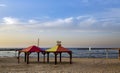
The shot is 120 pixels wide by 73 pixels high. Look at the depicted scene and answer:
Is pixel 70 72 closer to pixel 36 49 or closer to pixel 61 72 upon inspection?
pixel 61 72

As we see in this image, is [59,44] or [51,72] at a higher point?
[59,44]

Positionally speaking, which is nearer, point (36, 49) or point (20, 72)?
point (20, 72)

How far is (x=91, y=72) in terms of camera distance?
18.1 metres

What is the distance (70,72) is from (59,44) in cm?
867

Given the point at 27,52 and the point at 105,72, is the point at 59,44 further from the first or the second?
the point at 105,72

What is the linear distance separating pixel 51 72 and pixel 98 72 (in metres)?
3.00

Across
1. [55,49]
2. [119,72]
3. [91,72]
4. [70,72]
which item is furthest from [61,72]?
[55,49]

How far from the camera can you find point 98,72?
18.0m

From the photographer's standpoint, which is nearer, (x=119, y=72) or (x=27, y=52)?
(x=119, y=72)

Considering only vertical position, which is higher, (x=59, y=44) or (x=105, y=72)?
(x=59, y=44)

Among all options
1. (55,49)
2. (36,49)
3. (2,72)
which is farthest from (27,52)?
(2,72)

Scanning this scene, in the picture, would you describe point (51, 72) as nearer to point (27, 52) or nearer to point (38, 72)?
point (38, 72)

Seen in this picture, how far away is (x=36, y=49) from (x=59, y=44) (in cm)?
220

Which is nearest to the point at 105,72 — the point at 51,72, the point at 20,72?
the point at 51,72
